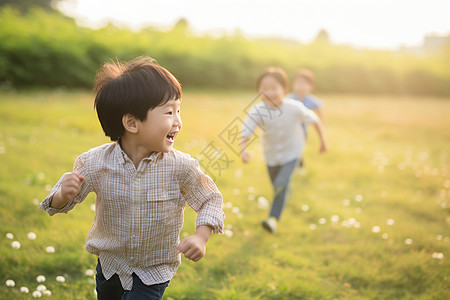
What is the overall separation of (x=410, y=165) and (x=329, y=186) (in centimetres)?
282

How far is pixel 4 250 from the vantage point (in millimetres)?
3670

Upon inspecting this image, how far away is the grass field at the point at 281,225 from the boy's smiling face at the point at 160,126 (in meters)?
1.68

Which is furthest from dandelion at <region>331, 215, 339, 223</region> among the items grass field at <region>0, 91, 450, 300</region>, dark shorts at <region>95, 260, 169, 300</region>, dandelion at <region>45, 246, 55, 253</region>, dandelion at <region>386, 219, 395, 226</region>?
dark shorts at <region>95, 260, 169, 300</region>

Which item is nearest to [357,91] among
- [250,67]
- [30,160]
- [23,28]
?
[250,67]

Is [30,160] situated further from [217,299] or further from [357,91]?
[357,91]

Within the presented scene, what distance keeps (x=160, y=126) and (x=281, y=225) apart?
11.0ft

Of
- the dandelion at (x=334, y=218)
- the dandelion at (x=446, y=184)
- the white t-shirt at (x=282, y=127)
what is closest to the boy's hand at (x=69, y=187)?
the white t-shirt at (x=282, y=127)

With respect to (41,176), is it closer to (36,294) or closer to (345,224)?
(36,294)

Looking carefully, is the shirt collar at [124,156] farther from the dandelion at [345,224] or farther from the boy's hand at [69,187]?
the dandelion at [345,224]

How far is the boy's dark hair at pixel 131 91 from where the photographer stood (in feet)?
6.71

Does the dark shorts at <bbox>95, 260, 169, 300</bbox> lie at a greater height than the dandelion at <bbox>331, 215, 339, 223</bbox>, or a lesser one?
greater

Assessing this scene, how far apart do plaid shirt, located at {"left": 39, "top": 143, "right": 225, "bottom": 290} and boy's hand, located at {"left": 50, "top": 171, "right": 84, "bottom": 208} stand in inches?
3.7

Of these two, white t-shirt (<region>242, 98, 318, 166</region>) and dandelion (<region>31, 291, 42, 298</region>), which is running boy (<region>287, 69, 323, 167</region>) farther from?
dandelion (<region>31, 291, 42, 298</region>)

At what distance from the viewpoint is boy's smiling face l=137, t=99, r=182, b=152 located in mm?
2070
